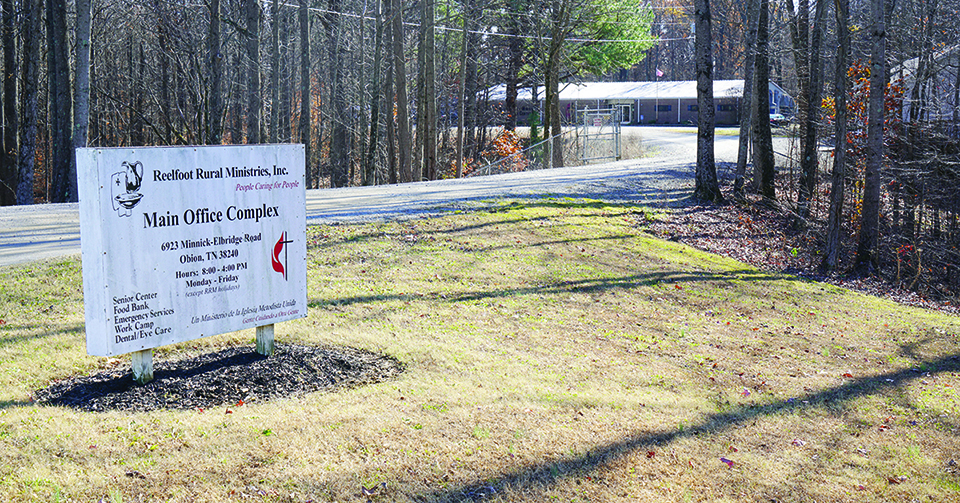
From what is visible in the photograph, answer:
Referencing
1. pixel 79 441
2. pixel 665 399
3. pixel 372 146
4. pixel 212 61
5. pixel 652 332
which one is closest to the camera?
pixel 79 441

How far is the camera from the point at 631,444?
523 centimetres

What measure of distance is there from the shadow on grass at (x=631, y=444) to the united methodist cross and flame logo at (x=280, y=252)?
8.62 ft

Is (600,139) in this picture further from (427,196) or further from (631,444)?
(631,444)

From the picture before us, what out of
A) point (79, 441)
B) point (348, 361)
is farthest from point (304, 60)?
point (79, 441)

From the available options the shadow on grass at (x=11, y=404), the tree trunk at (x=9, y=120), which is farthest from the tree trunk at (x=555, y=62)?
the shadow on grass at (x=11, y=404)

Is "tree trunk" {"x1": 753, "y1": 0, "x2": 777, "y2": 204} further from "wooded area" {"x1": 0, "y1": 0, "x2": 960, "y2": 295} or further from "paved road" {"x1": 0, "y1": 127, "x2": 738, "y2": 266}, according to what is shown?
"paved road" {"x1": 0, "y1": 127, "x2": 738, "y2": 266}

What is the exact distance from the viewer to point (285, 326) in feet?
24.0

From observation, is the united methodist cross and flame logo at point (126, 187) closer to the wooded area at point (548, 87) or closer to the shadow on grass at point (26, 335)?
the shadow on grass at point (26, 335)

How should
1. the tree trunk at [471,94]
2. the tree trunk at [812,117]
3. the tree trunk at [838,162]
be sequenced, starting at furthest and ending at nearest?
the tree trunk at [471,94] < the tree trunk at [812,117] < the tree trunk at [838,162]

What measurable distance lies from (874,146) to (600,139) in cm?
1943

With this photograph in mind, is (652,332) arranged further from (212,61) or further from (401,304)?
(212,61)

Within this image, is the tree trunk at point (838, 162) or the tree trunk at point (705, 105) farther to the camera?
the tree trunk at point (705, 105)

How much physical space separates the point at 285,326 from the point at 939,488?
17.7 feet

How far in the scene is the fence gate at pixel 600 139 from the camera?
102 ft
